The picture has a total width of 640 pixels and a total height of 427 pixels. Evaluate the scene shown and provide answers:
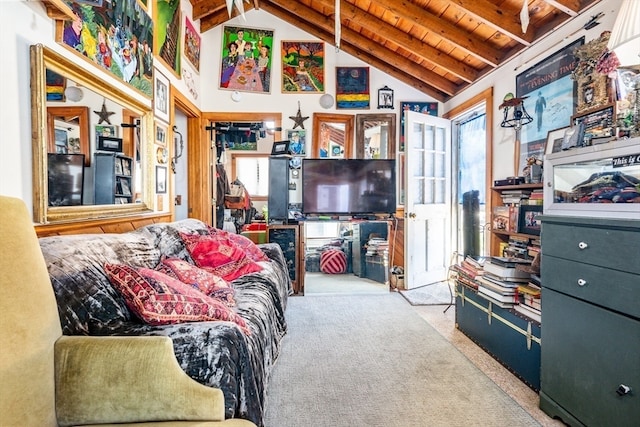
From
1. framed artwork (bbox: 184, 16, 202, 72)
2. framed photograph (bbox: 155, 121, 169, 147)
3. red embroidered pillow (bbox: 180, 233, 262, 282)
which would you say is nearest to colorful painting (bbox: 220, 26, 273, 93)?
framed artwork (bbox: 184, 16, 202, 72)

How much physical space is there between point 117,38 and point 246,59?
2366 mm

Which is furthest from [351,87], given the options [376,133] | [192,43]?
[192,43]

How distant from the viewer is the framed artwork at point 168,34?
2.96 m

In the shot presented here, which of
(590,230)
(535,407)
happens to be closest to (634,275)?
(590,230)

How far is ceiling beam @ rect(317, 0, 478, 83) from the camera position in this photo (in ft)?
11.9

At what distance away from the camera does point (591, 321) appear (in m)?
1.48

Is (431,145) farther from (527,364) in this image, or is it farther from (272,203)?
(527,364)

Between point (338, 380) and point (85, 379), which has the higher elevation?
point (85, 379)

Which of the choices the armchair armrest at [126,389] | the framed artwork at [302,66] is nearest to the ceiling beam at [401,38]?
the framed artwork at [302,66]

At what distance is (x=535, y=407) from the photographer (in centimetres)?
180

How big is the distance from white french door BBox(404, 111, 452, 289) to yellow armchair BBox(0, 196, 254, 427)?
133 inches

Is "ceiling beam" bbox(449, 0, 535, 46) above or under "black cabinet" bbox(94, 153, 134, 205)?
above

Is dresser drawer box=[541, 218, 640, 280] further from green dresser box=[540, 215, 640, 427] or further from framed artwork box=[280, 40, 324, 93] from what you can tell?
framed artwork box=[280, 40, 324, 93]

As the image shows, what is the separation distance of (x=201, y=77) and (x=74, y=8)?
8.60 feet
